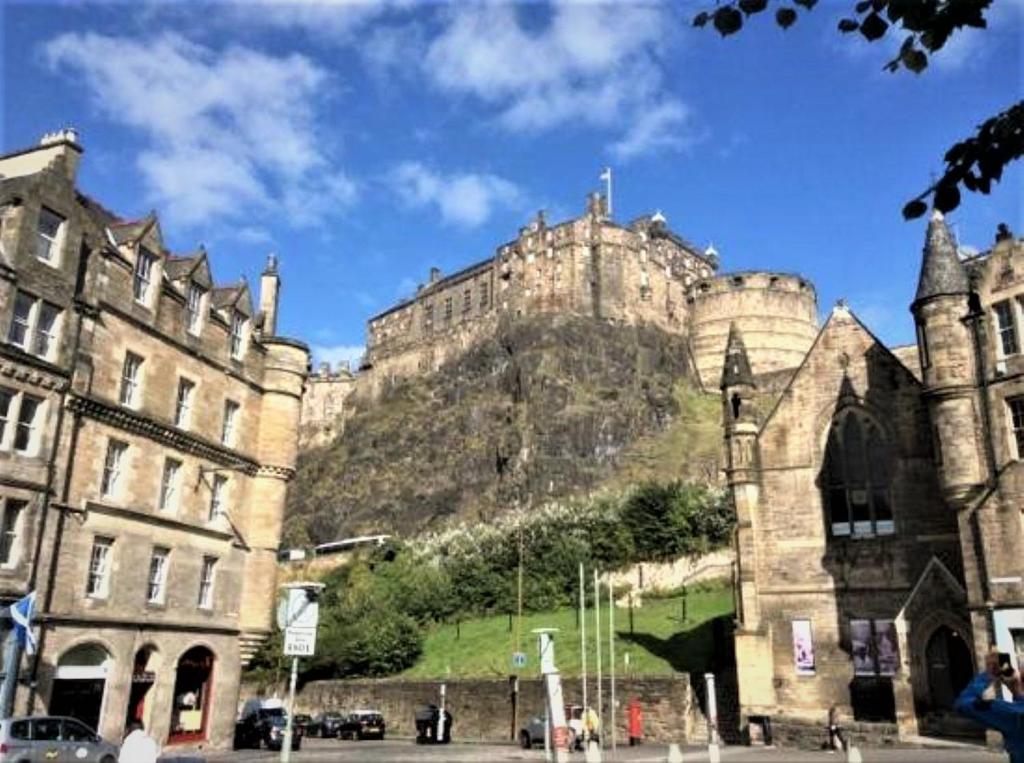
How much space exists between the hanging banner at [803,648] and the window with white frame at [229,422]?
1997cm

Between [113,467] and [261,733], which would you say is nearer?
[113,467]

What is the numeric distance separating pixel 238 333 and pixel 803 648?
2200 cm

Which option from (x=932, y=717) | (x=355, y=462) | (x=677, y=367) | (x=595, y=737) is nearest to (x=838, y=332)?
(x=932, y=717)

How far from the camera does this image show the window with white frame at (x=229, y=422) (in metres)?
32.5

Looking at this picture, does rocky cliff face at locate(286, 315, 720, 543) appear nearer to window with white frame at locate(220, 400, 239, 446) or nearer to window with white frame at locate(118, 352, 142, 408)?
window with white frame at locate(220, 400, 239, 446)

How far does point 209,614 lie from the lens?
31.0 m

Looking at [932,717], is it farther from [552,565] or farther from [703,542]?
[552,565]

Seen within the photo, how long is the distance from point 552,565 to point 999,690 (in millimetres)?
48200

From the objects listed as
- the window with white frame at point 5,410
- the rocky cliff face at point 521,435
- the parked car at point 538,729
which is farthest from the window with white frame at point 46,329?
the rocky cliff face at point 521,435

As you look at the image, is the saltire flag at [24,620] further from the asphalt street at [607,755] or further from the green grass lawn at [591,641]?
the green grass lawn at [591,641]

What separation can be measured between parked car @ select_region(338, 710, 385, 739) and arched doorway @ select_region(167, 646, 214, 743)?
10658mm

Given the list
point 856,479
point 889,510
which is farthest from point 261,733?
point 889,510

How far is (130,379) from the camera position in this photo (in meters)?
28.4

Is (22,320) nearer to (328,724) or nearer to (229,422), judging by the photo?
(229,422)
